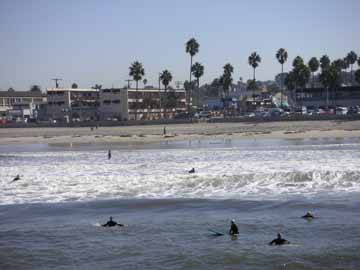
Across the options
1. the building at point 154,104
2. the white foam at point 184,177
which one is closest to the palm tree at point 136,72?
the building at point 154,104

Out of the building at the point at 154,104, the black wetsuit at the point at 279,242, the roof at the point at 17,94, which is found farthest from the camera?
the roof at the point at 17,94

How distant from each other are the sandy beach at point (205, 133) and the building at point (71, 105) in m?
32.0

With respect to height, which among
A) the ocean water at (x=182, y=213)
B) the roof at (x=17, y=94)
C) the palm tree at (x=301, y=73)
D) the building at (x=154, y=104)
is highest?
the palm tree at (x=301, y=73)

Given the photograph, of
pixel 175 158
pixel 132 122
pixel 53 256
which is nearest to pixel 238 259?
pixel 53 256

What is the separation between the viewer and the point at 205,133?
68.9 metres

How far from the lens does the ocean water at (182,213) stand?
1442 cm

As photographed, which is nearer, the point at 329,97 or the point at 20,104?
the point at 329,97

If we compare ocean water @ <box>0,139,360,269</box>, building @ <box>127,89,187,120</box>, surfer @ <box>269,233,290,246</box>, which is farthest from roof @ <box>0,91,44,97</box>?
surfer @ <box>269,233,290,246</box>

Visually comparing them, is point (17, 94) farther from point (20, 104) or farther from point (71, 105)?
point (71, 105)

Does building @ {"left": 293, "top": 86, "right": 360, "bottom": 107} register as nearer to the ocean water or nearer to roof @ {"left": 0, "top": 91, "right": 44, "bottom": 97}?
roof @ {"left": 0, "top": 91, "right": 44, "bottom": 97}

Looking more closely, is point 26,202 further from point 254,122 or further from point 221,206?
point 254,122

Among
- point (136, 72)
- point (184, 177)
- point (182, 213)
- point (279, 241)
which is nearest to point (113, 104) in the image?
point (136, 72)

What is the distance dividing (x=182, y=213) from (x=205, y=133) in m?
49.1

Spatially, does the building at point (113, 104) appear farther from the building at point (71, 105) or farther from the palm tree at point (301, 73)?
the palm tree at point (301, 73)
